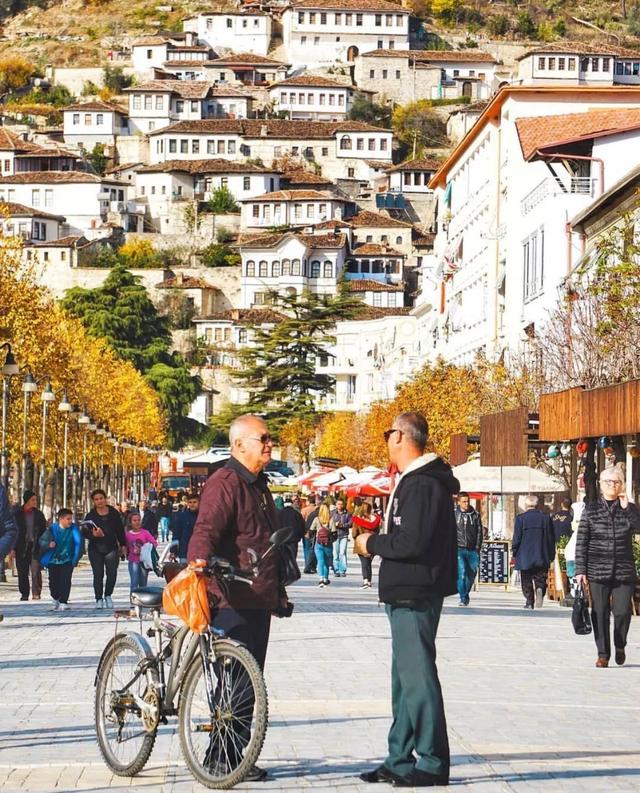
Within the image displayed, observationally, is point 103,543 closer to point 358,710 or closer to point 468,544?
point 468,544

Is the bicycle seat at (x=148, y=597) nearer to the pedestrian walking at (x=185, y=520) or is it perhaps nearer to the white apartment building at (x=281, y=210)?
the pedestrian walking at (x=185, y=520)

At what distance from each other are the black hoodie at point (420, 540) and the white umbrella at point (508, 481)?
24.8 m

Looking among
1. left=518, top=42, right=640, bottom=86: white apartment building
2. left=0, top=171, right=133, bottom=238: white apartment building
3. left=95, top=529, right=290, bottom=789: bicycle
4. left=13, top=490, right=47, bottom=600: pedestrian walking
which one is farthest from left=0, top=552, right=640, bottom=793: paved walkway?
left=518, top=42, right=640, bottom=86: white apartment building

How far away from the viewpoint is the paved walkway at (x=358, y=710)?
9.93 metres

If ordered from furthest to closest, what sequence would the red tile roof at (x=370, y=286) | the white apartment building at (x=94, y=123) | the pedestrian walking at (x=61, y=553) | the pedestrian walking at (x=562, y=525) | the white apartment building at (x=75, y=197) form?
the white apartment building at (x=94, y=123)
the white apartment building at (x=75, y=197)
the red tile roof at (x=370, y=286)
the pedestrian walking at (x=562, y=525)
the pedestrian walking at (x=61, y=553)

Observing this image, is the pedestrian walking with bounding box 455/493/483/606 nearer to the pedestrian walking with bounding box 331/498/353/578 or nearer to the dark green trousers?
the pedestrian walking with bounding box 331/498/353/578

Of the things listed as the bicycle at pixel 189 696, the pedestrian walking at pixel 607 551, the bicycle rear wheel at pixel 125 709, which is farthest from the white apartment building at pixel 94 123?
the bicycle at pixel 189 696

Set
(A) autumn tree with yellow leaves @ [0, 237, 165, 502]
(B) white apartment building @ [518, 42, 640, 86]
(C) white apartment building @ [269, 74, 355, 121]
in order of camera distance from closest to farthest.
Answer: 1. (A) autumn tree with yellow leaves @ [0, 237, 165, 502]
2. (B) white apartment building @ [518, 42, 640, 86]
3. (C) white apartment building @ [269, 74, 355, 121]

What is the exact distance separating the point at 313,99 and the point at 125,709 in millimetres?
188626

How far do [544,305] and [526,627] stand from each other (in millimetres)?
31692

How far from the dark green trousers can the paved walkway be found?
19cm

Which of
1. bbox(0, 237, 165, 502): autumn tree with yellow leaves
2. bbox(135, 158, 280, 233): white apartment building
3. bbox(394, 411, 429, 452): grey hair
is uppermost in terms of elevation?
bbox(135, 158, 280, 233): white apartment building

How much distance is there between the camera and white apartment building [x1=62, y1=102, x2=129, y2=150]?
622ft

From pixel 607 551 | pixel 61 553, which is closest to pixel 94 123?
pixel 61 553
